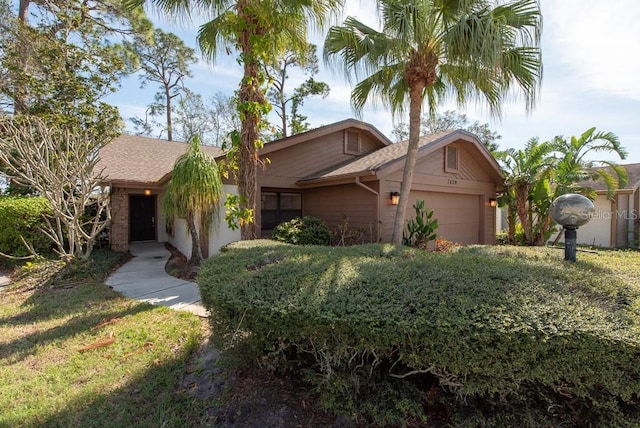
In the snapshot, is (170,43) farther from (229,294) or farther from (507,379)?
(507,379)

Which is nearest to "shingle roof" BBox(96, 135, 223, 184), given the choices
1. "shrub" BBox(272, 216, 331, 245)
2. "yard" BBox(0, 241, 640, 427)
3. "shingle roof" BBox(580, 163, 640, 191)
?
"shrub" BBox(272, 216, 331, 245)

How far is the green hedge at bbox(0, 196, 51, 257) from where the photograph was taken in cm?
927

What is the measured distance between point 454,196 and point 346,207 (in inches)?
185

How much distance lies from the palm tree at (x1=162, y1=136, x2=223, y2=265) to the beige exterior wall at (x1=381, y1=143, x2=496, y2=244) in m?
4.82

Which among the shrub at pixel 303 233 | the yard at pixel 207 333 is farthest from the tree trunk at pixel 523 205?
the yard at pixel 207 333

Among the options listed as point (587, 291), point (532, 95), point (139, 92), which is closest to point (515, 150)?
point (532, 95)

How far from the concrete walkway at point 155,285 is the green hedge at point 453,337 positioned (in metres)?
2.36

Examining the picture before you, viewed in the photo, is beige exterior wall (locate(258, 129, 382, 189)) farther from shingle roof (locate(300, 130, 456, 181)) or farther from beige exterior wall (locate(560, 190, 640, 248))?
beige exterior wall (locate(560, 190, 640, 248))

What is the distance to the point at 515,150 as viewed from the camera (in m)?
12.2

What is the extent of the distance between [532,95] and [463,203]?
627 cm

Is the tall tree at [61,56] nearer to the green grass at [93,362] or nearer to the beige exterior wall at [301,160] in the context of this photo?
the beige exterior wall at [301,160]

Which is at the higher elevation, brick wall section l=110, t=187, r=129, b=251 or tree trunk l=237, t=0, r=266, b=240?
tree trunk l=237, t=0, r=266, b=240

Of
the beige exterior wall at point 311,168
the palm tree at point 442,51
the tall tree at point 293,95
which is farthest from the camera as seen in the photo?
the tall tree at point 293,95

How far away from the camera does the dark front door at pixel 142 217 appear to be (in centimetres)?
1470
